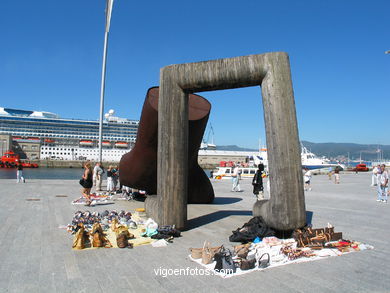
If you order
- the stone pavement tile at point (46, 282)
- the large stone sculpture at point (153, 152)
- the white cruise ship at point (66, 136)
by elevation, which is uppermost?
the white cruise ship at point (66, 136)

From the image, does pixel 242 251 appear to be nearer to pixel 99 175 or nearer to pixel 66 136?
pixel 99 175

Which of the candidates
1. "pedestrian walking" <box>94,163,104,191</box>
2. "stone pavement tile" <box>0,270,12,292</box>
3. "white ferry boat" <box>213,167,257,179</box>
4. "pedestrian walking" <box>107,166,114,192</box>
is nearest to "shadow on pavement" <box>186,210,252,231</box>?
"stone pavement tile" <box>0,270,12,292</box>

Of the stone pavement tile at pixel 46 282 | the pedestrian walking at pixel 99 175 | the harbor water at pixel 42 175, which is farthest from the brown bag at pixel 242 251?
the harbor water at pixel 42 175

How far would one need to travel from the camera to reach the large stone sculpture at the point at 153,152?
8.41 meters

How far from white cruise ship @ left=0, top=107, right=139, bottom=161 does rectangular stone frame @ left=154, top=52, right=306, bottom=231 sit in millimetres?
69249

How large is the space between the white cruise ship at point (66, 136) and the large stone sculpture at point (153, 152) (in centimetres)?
6531

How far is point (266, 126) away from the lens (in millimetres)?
5641

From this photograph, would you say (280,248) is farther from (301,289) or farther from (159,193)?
(159,193)

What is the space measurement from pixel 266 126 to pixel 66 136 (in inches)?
3156

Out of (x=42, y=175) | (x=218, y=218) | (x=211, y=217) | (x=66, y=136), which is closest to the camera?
(x=218, y=218)

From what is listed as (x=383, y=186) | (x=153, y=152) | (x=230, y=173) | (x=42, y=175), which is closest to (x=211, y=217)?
(x=153, y=152)

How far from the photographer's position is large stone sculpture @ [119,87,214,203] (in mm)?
8411

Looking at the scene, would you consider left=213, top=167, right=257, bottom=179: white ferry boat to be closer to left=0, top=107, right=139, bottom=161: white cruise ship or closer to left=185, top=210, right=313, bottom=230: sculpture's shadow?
left=185, top=210, right=313, bottom=230: sculpture's shadow

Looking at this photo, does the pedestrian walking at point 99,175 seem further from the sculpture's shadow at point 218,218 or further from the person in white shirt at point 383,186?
the person in white shirt at point 383,186
